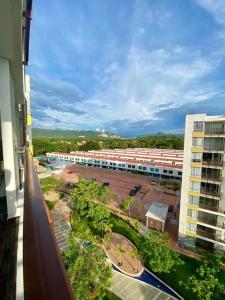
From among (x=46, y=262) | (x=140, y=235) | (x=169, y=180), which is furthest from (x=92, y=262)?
(x=169, y=180)

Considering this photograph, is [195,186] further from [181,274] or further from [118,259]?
[118,259]

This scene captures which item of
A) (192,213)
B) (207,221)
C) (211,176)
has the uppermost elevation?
(211,176)

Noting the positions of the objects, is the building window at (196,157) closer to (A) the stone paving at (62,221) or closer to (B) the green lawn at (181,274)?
(B) the green lawn at (181,274)

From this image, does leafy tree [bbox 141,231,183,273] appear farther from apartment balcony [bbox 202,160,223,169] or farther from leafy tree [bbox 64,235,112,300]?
apartment balcony [bbox 202,160,223,169]

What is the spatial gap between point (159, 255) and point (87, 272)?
11.9 ft

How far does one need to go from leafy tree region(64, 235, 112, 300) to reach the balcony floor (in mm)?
5389

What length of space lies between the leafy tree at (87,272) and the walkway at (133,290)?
117 centimetres

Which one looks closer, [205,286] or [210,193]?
[205,286]

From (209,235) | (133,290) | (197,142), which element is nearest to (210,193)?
(209,235)

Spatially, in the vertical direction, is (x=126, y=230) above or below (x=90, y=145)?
below

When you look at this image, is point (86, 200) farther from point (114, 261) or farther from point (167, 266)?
point (167, 266)

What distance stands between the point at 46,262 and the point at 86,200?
46.9ft

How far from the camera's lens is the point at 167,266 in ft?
28.5

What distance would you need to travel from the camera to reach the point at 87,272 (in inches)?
291
